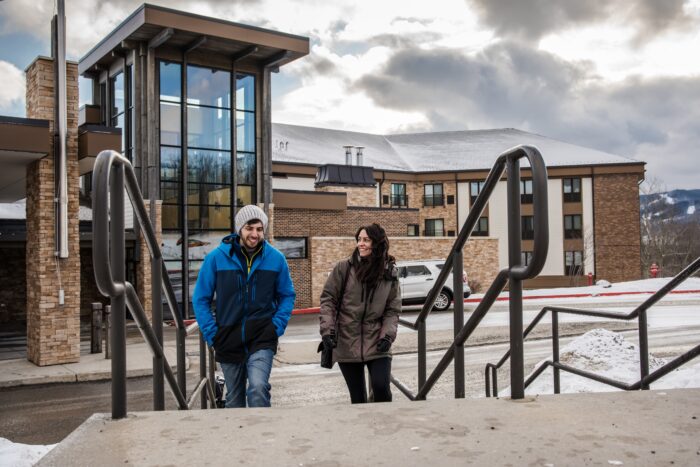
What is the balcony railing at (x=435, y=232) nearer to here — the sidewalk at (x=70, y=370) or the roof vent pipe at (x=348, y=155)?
the roof vent pipe at (x=348, y=155)

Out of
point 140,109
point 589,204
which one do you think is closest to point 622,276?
point 589,204

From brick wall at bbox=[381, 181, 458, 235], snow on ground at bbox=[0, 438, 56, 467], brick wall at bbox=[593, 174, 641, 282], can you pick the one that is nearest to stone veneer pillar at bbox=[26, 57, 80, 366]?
snow on ground at bbox=[0, 438, 56, 467]

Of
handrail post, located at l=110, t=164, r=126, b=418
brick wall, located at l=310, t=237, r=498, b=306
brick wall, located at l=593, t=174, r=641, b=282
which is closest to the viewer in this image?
handrail post, located at l=110, t=164, r=126, b=418

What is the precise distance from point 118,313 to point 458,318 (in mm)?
2069

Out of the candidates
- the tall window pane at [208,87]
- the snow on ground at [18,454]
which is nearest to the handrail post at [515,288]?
the snow on ground at [18,454]

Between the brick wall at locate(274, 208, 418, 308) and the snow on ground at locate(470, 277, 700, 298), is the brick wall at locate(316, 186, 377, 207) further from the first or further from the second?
the snow on ground at locate(470, 277, 700, 298)

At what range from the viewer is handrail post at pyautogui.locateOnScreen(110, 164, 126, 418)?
3.20m

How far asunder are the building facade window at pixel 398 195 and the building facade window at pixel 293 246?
20586 millimetres

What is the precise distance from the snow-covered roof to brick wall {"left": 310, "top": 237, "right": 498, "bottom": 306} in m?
13.2

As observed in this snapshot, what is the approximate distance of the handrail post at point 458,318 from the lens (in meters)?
4.15

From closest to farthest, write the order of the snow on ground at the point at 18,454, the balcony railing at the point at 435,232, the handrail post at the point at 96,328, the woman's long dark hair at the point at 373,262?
the woman's long dark hair at the point at 373,262
the snow on ground at the point at 18,454
the handrail post at the point at 96,328
the balcony railing at the point at 435,232

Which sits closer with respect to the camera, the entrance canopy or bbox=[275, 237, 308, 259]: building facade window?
the entrance canopy

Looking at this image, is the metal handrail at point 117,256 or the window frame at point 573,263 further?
the window frame at point 573,263

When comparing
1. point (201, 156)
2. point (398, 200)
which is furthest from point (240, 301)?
point (398, 200)
